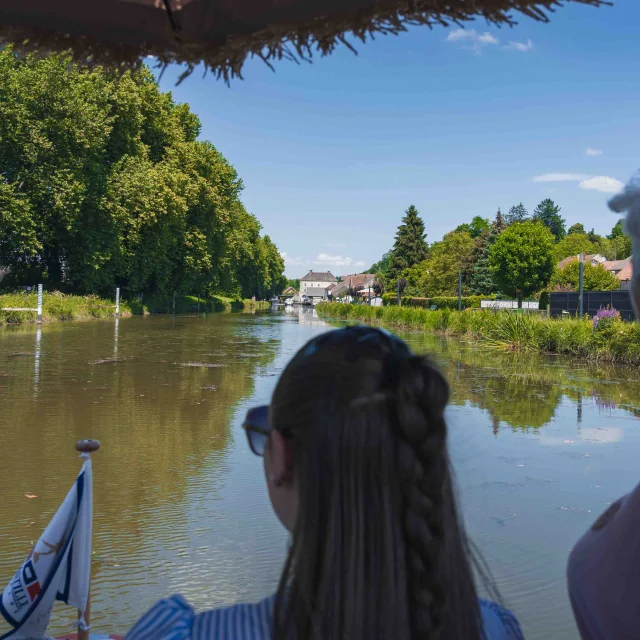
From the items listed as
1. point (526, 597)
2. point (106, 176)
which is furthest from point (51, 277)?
point (526, 597)

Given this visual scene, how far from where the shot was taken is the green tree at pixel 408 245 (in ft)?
249

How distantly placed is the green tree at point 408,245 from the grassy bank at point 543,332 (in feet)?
150

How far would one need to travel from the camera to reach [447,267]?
207 ft

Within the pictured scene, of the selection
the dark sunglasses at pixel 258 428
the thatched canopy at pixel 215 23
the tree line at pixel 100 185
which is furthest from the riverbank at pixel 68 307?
the dark sunglasses at pixel 258 428

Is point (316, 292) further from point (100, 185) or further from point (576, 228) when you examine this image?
point (100, 185)

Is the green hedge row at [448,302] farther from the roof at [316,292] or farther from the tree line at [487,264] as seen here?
the roof at [316,292]

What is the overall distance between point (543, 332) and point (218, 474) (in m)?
15.8

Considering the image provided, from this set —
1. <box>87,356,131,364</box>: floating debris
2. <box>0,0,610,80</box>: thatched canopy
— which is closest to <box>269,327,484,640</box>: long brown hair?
<box>0,0,610,80</box>: thatched canopy

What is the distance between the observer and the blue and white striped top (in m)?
1.03

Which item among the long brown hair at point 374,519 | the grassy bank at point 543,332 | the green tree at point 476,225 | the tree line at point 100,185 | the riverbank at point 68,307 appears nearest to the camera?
the long brown hair at point 374,519

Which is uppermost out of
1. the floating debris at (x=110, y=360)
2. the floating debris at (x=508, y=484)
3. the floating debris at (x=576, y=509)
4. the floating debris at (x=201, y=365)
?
the floating debris at (x=110, y=360)

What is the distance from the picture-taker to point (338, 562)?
988 millimetres

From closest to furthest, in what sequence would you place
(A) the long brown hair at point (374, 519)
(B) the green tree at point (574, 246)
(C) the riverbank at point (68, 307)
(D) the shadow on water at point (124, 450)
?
(A) the long brown hair at point (374, 519), (D) the shadow on water at point (124, 450), (C) the riverbank at point (68, 307), (B) the green tree at point (574, 246)

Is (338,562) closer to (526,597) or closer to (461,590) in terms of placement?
(461,590)
